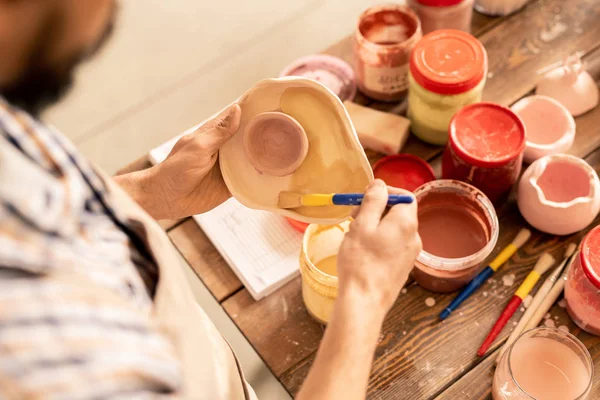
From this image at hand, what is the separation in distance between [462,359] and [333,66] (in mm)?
599

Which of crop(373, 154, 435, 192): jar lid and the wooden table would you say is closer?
the wooden table

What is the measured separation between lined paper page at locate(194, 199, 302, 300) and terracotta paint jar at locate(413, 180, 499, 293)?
208 mm

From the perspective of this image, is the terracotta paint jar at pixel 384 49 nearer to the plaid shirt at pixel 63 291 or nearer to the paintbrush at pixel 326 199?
the paintbrush at pixel 326 199

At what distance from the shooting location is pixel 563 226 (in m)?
0.99

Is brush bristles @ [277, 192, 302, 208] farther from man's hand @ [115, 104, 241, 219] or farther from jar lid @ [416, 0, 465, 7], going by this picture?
jar lid @ [416, 0, 465, 7]

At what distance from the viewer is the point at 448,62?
107 cm

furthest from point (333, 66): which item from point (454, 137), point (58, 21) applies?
point (58, 21)

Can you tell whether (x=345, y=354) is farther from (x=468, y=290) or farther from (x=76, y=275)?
(x=468, y=290)

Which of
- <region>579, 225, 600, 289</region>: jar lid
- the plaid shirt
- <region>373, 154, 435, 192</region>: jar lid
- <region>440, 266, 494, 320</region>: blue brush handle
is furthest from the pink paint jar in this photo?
Answer: the plaid shirt

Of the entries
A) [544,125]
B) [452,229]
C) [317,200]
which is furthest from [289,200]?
[544,125]

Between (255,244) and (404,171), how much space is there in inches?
10.7

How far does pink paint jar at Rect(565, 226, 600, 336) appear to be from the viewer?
88cm

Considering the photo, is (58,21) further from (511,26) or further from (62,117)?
(62,117)

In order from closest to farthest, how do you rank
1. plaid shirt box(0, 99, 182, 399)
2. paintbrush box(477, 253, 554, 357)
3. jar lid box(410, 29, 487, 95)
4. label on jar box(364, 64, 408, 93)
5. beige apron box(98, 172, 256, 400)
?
plaid shirt box(0, 99, 182, 399) < beige apron box(98, 172, 256, 400) < paintbrush box(477, 253, 554, 357) < jar lid box(410, 29, 487, 95) < label on jar box(364, 64, 408, 93)
